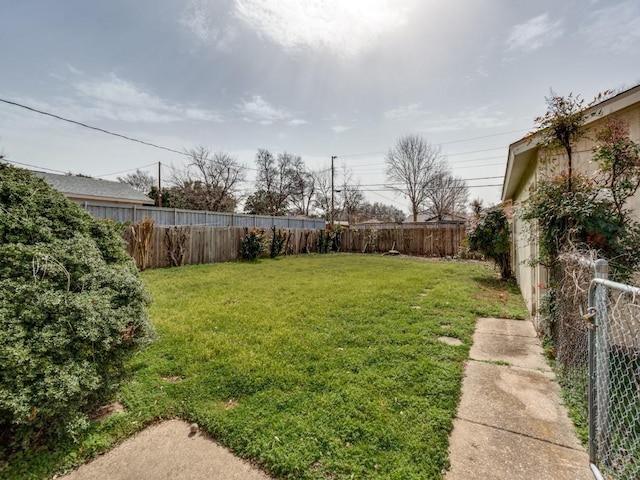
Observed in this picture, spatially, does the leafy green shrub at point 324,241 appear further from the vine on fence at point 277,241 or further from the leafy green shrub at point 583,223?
the leafy green shrub at point 583,223

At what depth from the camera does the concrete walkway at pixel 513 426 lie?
1.63m

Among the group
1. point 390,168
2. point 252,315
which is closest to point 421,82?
point 252,315

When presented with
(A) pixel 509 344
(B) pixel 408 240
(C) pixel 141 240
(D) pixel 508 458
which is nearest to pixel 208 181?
(C) pixel 141 240

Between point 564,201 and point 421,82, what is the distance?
7736mm

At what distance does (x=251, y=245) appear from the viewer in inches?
476

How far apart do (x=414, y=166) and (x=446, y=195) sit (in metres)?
7.00

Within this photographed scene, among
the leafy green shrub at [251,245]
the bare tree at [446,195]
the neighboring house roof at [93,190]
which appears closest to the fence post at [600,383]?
the leafy green shrub at [251,245]

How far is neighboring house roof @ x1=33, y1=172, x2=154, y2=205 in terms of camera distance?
530 inches

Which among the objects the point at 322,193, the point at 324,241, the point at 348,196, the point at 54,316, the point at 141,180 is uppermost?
the point at 141,180

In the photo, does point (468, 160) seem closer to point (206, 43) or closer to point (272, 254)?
point (272, 254)

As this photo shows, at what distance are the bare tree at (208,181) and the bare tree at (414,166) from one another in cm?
1527

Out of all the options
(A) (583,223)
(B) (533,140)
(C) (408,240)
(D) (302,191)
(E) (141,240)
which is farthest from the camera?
(D) (302,191)

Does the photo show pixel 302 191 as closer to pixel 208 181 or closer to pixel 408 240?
pixel 208 181

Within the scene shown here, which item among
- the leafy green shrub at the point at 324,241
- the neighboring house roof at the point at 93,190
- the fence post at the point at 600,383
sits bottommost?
the fence post at the point at 600,383
